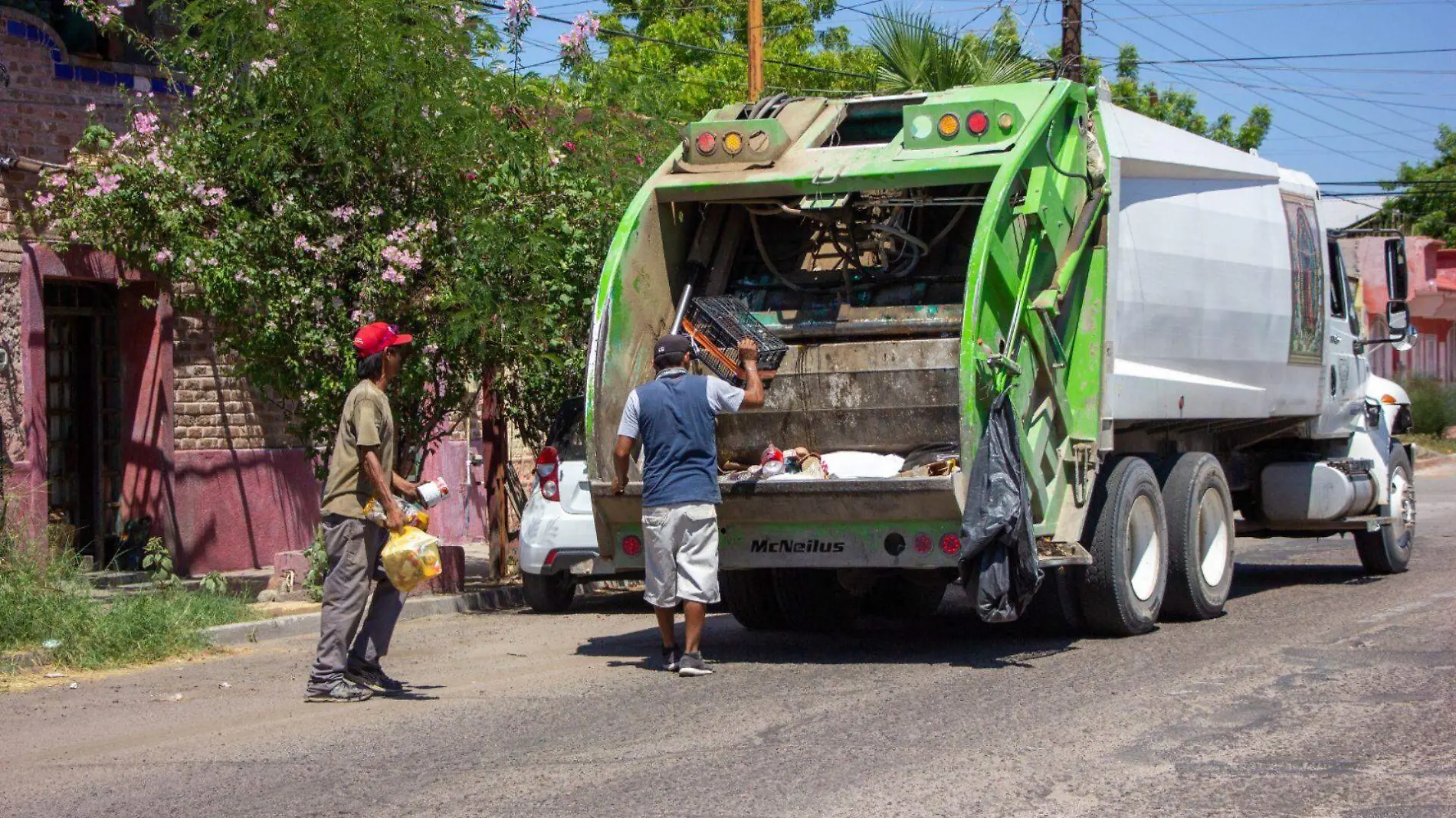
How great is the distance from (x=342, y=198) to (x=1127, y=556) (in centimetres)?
570

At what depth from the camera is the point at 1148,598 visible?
9789 millimetres

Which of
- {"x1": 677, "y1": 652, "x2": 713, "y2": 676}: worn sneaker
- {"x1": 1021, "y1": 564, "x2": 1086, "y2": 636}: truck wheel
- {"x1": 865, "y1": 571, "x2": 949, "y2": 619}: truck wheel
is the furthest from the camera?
{"x1": 865, "y1": 571, "x2": 949, "y2": 619}: truck wheel

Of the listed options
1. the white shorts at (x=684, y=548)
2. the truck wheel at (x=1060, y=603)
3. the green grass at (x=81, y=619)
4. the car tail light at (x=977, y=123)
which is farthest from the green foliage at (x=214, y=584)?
the car tail light at (x=977, y=123)

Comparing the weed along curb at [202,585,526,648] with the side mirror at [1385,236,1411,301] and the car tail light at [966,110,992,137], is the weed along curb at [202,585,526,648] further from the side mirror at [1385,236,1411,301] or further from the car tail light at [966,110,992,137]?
the side mirror at [1385,236,1411,301]

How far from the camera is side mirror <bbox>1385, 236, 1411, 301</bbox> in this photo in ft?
42.2

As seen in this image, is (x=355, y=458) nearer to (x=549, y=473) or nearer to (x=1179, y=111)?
(x=549, y=473)

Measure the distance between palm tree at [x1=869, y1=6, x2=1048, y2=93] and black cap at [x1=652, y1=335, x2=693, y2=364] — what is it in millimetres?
10306

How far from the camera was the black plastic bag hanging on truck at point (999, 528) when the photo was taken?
8.22 meters

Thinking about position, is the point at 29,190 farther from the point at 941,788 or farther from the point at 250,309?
the point at 941,788

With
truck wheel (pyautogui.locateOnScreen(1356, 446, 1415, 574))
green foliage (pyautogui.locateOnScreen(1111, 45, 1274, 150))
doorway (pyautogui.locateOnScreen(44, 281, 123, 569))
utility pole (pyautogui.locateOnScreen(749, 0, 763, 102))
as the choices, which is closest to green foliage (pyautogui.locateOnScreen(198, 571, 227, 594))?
doorway (pyautogui.locateOnScreen(44, 281, 123, 569))

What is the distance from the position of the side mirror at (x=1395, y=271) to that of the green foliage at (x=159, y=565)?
29.5 feet

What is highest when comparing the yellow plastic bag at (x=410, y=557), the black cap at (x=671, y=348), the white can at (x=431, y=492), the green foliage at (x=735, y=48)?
the green foliage at (x=735, y=48)

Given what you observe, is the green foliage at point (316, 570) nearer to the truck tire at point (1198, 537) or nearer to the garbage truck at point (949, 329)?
the garbage truck at point (949, 329)

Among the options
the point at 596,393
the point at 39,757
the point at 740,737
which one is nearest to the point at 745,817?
the point at 740,737
